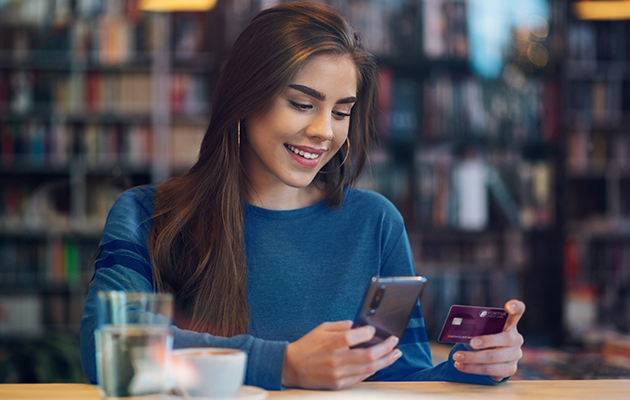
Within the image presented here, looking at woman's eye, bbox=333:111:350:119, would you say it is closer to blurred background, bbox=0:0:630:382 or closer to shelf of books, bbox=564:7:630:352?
blurred background, bbox=0:0:630:382

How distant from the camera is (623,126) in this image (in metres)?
3.57

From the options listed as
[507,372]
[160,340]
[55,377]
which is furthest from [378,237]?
[55,377]

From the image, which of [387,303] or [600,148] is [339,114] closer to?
[387,303]

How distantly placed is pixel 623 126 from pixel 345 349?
3.26 m

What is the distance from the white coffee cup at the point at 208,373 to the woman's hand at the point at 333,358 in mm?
121

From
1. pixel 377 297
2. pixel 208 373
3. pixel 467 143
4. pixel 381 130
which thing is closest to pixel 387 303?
pixel 377 297

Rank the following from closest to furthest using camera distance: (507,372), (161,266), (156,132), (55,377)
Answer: (507,372)
(161,266)
(55,377)
(156,132)

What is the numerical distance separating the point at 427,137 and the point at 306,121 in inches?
89.3

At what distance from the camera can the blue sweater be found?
3.60ft

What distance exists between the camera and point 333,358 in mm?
826

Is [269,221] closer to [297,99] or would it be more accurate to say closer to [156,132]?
[297,99]

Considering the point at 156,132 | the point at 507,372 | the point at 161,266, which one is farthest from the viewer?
the point at 156,132

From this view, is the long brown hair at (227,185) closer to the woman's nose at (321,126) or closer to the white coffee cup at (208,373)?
the woman's nose at (321,126)

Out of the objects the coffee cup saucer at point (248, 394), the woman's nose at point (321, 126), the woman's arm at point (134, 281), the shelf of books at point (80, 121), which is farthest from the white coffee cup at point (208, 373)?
the shelf of books at point (80, 121)
